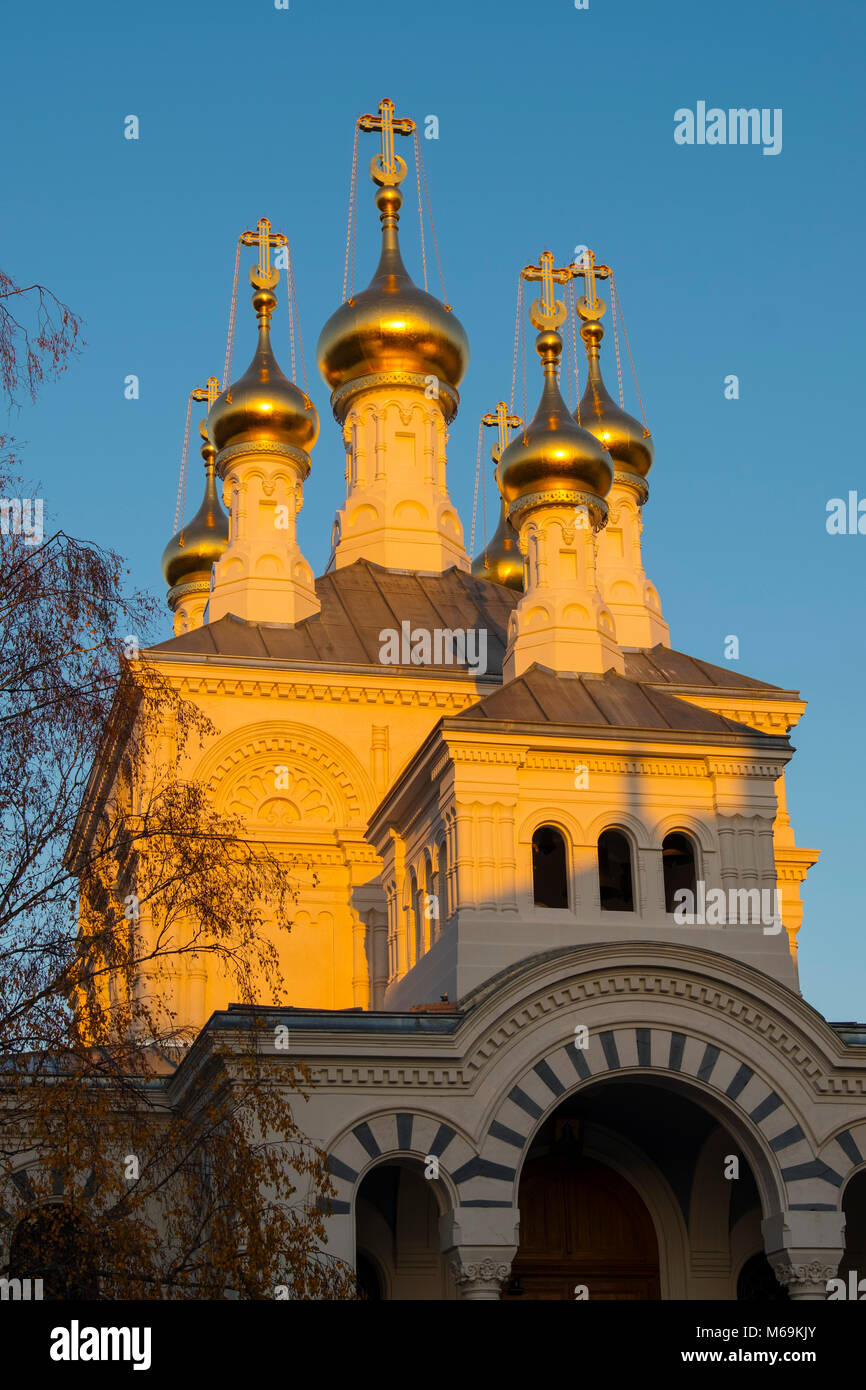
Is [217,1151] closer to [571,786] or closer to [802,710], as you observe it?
[571,786]

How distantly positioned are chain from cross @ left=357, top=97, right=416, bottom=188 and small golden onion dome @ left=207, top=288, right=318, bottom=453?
19.3ft

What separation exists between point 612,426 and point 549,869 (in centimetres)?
1323

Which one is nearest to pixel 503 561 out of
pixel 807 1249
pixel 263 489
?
pixel 263 489

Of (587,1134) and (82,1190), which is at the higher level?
(587,1134)

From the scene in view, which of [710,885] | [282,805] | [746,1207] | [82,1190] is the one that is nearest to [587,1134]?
[746,1207]

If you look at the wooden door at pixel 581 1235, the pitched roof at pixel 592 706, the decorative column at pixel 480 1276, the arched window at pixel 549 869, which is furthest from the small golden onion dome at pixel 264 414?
the decorative column at pixel 480 1276

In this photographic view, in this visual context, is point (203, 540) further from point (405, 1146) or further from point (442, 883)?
point (405, 1146)

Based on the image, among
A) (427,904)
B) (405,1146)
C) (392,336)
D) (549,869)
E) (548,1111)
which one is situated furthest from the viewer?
(392,336)

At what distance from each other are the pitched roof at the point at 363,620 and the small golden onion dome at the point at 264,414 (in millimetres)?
2370

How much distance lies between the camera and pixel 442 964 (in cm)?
2189

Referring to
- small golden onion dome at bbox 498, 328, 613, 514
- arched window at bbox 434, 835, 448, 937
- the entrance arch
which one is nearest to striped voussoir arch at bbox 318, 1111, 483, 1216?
arched window at bbox 434, 835, 448, 937

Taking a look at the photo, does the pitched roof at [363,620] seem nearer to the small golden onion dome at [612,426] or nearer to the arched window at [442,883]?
the small golden onion dome at [612,426]

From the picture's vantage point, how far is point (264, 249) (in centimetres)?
3434

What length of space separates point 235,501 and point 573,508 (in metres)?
7.09
